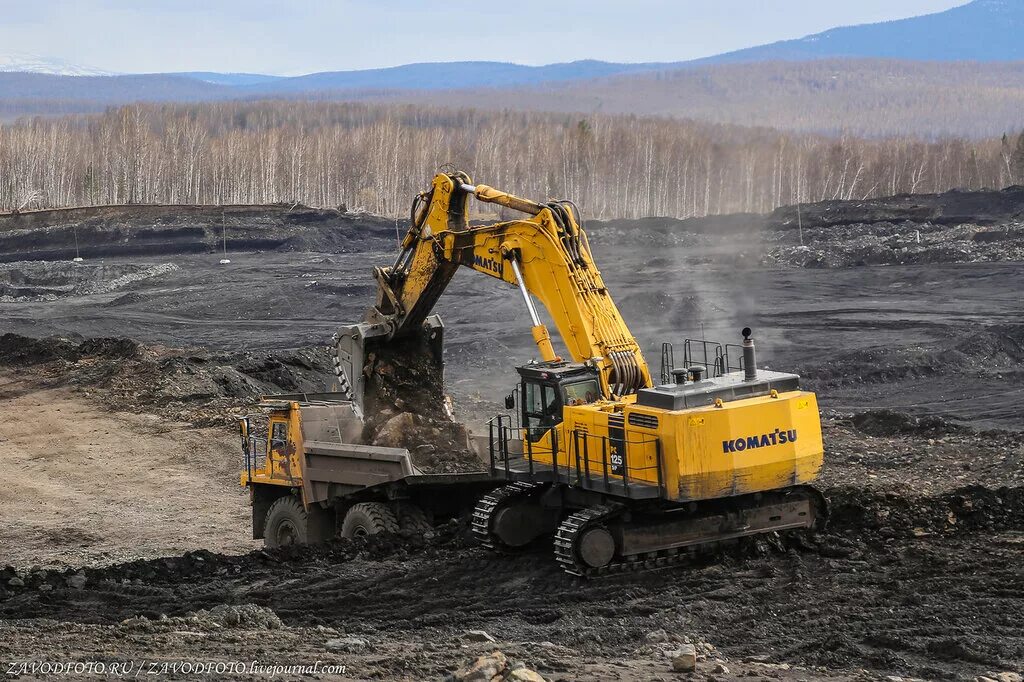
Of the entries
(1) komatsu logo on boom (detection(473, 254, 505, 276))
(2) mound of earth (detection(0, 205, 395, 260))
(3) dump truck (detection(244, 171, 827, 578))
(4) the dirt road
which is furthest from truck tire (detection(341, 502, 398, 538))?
(2) mound of earth (detection(0, 205, 395, 260))

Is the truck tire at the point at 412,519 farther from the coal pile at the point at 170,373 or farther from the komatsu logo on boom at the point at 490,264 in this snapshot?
the coal pile at the point at 170,373

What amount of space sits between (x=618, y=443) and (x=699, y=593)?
1.65 metres

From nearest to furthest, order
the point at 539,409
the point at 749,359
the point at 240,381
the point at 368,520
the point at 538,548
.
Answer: the point at 749,359, the point at 539,409, the point at 538,548, the point at 368,520, the point at 240,381

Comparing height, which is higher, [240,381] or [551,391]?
[551,391]

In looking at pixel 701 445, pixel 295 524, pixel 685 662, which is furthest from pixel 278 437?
pixel 685 662

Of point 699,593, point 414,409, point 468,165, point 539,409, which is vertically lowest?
point 699,593

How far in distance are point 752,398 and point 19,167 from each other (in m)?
85.9

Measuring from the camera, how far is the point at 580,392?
13461 mm

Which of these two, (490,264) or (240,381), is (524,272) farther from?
(240,381)

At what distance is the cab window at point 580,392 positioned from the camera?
43.9ft

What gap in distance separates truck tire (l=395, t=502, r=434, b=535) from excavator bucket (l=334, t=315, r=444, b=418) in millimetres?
2246

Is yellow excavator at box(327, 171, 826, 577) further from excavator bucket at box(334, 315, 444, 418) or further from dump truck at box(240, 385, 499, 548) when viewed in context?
excavator bucket at box(334, 315, 444, 418)

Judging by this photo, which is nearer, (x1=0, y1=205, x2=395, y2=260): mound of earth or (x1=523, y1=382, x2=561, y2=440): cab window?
(x1=523, y1=382, x2=561, y2=440): cab window

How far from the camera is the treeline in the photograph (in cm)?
7556
